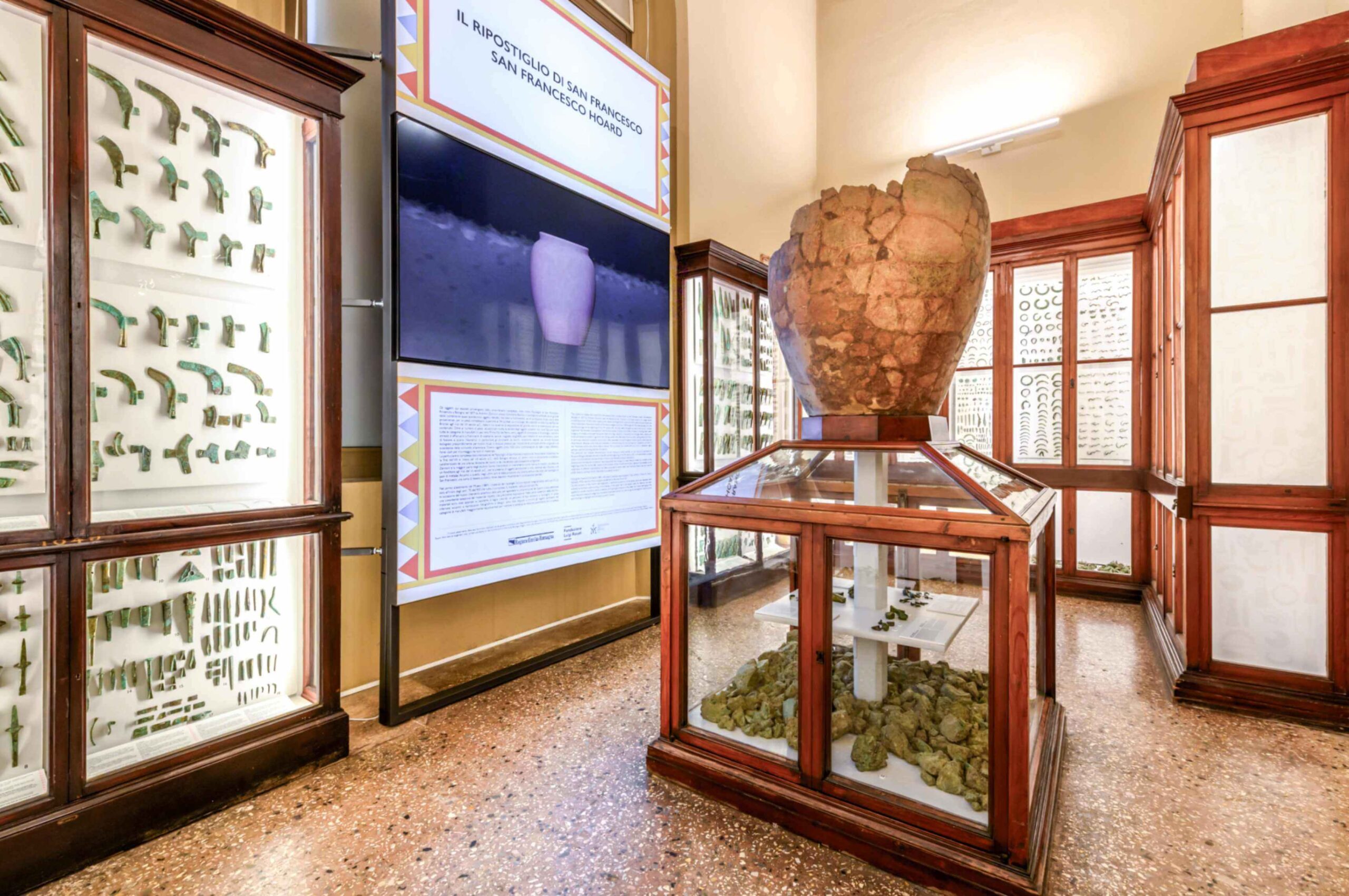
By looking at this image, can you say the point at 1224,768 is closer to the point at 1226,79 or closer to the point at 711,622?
the point at 711,622

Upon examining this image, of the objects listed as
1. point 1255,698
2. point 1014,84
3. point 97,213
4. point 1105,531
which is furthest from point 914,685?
point 1014,84

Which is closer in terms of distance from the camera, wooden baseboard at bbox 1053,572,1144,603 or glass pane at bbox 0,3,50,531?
glass pane at bbox 0,3,50,531

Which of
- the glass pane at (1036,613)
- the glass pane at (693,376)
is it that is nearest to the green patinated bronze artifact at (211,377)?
the glass pane at (1036,613)

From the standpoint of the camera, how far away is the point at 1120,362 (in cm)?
420

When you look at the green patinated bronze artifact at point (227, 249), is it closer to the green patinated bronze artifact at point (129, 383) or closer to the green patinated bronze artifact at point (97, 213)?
the green patinated bronze artifact at point (97, 213)

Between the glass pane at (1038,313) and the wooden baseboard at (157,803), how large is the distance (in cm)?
484

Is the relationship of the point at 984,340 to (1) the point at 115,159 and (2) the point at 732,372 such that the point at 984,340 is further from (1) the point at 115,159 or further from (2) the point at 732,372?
(1) the point at 115,159

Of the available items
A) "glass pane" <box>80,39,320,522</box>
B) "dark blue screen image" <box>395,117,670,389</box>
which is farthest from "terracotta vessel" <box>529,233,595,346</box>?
"glass pane" <box>80,39,320,522</box>

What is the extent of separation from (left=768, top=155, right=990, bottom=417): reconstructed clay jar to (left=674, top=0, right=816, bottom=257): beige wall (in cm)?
274

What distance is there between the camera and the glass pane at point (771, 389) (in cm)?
455

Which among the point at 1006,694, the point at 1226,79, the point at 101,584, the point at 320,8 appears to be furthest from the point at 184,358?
the point at 1226,79

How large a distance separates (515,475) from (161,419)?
49.5 inches

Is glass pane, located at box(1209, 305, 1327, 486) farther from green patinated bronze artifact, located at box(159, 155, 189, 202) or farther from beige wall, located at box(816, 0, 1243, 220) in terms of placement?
green patinated bronze artifact, located at box(159, 155, 189, 202)

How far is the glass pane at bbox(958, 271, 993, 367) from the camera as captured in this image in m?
4.64
